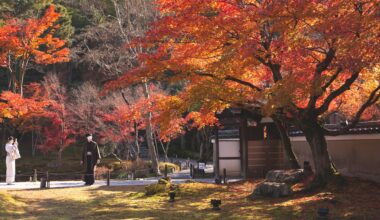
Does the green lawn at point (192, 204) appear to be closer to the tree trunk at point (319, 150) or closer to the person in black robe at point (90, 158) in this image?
the tree trunk at point (319, 150)

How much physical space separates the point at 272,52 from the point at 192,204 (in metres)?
4.23

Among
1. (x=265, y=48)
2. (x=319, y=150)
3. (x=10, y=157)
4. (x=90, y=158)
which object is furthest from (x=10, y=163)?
(x=319, y=150)

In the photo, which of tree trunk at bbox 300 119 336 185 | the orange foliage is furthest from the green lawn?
the orange foliage

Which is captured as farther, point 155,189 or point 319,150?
point 155,189

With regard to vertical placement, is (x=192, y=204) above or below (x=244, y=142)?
below

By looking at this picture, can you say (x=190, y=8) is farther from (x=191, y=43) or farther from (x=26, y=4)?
(x=26, y=4)

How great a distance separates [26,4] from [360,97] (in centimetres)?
2176

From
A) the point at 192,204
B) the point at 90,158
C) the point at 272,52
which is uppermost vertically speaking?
the point at 272,52

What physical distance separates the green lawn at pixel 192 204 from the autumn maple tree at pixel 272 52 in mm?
1435

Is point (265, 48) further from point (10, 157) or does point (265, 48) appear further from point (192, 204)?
point (10, 157)

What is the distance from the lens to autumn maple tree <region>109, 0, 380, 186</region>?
8.82m

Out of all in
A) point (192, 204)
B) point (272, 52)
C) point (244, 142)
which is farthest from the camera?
point (244, 142)

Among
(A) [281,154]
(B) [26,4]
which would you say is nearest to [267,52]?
(A) [281,154]

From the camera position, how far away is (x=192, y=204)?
433 inches
